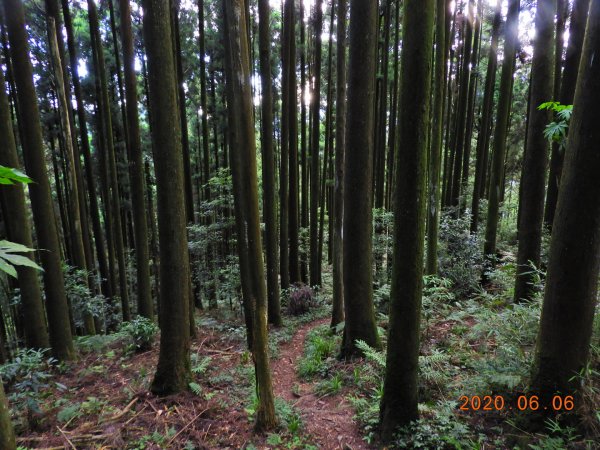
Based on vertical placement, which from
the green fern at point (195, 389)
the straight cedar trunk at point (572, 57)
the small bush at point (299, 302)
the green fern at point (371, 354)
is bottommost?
the small bush at point (299, 302)

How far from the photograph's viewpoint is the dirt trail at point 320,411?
368 centimetres

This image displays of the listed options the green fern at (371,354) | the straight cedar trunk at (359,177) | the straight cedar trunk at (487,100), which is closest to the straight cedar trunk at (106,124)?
the straight cedar trunk at (359,177)

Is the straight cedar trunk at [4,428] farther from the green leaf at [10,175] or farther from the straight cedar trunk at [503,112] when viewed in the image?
the straight cedar trunk at [503,112]

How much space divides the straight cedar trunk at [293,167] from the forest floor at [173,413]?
569 centimetres

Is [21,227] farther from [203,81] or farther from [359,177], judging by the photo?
[203,81]

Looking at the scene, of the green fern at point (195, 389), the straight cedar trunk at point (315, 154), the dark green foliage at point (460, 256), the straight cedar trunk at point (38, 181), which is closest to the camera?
the green fern at point (195, 389)

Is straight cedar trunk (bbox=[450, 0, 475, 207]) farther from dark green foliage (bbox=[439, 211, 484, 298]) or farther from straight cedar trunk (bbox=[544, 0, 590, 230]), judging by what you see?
straight cedar trunk (bbox=[544, 0, 590, 230])

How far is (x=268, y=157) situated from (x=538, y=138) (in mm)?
5360

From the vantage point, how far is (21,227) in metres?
5.38

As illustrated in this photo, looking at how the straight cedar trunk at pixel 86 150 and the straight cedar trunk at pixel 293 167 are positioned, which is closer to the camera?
the straight cedar trunk at pixel 86 150

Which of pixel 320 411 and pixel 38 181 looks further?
pixel 38 181
